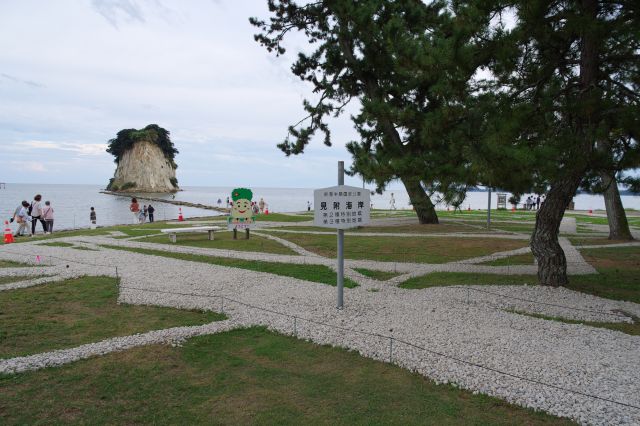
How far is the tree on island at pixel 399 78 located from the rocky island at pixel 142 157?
8306 centimetres

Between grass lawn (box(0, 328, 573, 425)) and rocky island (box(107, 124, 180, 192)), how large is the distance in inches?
3883

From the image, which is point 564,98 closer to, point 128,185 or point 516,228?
point 516,228

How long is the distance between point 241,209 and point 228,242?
1398mm

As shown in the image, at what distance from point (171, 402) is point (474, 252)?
38.7 feet

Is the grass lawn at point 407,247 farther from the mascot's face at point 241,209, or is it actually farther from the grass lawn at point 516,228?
the grass lawn at point 516,228

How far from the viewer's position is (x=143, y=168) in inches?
3775

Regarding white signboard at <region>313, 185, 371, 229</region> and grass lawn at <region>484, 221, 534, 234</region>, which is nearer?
white signboard at <region>313, 185, 371, 229</region>

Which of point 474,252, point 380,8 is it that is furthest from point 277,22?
point 474,252

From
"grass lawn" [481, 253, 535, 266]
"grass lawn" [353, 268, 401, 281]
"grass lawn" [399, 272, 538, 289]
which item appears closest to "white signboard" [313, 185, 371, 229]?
"grass lawn" [399, 272, 538, 289]

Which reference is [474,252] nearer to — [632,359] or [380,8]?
[632,359]

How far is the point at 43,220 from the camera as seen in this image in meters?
20.4

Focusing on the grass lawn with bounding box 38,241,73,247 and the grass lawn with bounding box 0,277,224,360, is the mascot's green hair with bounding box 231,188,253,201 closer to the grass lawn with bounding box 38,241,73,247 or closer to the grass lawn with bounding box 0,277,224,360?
the grass lawn with bounding box 38,241,73,247

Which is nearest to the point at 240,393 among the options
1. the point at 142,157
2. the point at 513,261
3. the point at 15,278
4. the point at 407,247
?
the point at 15,278

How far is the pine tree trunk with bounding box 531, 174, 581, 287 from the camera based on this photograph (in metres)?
8.95
